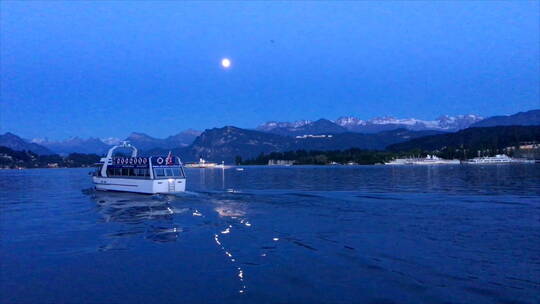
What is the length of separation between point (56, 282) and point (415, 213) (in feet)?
80.6

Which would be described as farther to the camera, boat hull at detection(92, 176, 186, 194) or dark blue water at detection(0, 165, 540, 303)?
boat hull at detection(92, 176, 186, 194)

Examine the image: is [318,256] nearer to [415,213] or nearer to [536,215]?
[415,213]

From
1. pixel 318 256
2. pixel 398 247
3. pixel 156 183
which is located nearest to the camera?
pixel 318 256

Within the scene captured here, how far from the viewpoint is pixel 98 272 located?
17.5 m

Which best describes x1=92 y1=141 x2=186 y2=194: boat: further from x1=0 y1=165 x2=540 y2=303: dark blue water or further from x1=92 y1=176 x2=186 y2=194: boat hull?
x1=0 y1=165 x2=540 y2=303: dark blue water

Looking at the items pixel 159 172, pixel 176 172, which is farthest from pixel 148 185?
pixel 176 172

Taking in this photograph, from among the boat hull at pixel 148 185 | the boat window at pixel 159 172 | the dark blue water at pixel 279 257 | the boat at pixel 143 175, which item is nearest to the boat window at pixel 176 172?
the boat at pixel 143 175

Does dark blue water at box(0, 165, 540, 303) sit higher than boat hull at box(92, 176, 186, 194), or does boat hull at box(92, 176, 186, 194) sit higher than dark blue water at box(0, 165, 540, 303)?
boat hull at box(92, 176, 186, 194)

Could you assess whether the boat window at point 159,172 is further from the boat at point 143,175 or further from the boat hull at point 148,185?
the boat hull at point 148,185

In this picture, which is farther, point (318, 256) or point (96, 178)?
point (96, 178)

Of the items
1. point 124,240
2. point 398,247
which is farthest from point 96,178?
point 398,247

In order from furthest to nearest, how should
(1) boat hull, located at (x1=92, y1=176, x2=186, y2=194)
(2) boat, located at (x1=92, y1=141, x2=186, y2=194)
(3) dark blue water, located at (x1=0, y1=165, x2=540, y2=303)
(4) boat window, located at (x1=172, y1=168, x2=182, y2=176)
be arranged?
(4) boat window, located at (x1=172, y1=168, x2=182, y2=176), (2) boat, located at (x1=92, y1=141, x2=186, y2=194), (1) boat hull, located at (x1=92, y1=176, x2=186, y2=194), (3) dark blue water, located at (x1=0, y1=165, x2=540, y2=303)

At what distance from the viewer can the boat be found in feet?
177

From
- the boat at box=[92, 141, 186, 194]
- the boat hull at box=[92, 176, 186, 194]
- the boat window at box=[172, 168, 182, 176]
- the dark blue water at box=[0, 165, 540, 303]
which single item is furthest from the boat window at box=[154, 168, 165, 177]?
the dark blue water at box=[0, 165, 540, 303]
